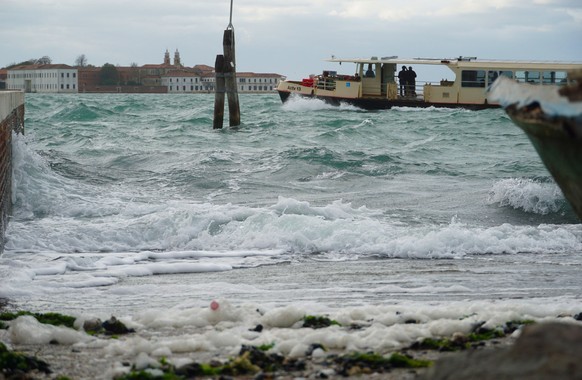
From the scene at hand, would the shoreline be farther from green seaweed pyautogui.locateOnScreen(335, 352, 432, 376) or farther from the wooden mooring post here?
the wooden mooring post

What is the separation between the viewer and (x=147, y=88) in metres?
165

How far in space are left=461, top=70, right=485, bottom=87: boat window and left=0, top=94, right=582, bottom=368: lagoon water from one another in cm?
1997

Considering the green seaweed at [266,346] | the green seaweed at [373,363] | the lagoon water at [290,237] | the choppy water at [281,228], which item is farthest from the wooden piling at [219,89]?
the green seaweed at [373,363]

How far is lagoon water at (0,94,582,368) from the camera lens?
7.35m

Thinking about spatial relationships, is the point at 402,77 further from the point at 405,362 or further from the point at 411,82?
the point at 405,362

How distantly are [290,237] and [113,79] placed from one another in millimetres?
154517

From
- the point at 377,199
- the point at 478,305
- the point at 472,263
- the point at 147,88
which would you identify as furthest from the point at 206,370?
the point at 147,88

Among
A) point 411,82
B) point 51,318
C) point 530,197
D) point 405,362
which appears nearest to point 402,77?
point 411,82

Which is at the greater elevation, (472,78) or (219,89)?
(472,78)

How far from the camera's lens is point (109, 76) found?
16150 centimetres

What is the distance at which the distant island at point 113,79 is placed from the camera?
532ft

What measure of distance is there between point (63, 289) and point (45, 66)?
548ft

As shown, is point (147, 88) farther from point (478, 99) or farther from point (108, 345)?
point (108, 345)

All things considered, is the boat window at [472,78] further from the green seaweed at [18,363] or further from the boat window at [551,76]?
the green seaweed at [18,363]
